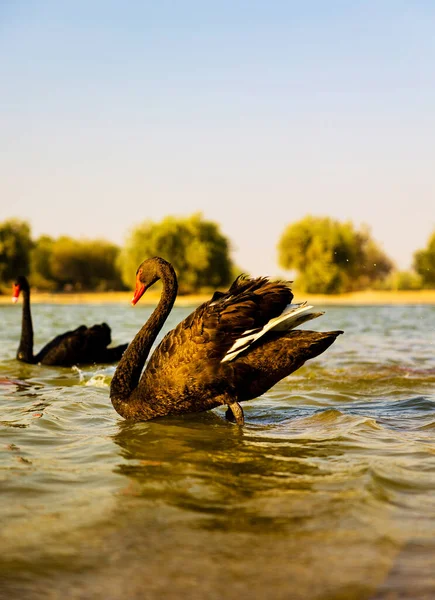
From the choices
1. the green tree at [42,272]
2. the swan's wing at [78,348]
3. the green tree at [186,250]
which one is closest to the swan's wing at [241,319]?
the swan's wing at [78,348]

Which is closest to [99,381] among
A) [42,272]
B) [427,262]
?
[427,262]

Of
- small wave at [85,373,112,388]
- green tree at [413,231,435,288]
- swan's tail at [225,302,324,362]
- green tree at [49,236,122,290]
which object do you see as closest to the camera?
swan's tail at [225,302,324,362]

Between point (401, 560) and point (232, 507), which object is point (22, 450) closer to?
point (232, 507)

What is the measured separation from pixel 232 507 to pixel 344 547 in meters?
0.68

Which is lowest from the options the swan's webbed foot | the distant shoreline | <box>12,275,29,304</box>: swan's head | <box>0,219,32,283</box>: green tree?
the distant shoreline

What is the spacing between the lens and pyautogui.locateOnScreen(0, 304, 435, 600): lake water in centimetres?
251

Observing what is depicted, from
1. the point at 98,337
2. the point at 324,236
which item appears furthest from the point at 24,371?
the point at 324,236

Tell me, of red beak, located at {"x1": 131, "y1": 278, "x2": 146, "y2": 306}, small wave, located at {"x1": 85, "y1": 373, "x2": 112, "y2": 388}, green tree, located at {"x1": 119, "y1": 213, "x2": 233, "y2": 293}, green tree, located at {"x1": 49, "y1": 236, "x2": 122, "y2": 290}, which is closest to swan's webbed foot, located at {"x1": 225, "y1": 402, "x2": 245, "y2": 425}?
red beak, located at {"x1": 131, "y1": 278, "x2": 146, "y2": 306}

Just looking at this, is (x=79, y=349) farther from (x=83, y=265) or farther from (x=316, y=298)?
(x=83, y=265)

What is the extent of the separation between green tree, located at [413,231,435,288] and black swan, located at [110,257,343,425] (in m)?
67.2

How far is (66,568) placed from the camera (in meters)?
2.63

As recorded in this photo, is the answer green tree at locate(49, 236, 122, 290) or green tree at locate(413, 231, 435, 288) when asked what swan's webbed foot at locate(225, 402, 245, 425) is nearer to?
green tree at locate(413, 231, 435, 288)

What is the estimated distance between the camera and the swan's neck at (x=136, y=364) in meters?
5.54

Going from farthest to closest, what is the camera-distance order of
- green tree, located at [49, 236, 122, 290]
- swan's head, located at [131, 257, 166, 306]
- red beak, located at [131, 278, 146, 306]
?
green tree, located at [49, 236, 122, 290], swan's head, located at [131, 257, 166, 306], red beak, located at [131, 278, 146, 306]
